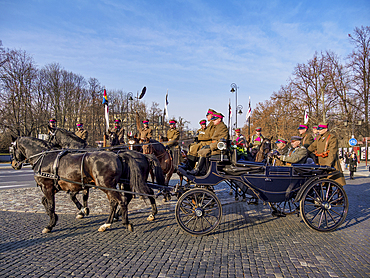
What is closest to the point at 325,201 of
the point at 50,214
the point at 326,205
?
the point at 326,205

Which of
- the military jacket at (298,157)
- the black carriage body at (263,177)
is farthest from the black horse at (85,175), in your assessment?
the military jacket at (298,157)

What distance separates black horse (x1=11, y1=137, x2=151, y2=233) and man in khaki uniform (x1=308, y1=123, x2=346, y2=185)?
13.8ft

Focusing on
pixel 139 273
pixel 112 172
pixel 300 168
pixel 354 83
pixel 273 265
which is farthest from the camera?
pixel 354 83

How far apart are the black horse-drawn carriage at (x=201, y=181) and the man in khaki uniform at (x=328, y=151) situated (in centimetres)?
33

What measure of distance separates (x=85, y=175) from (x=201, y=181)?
232 centimetres

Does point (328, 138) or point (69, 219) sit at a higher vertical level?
point (328, 138)

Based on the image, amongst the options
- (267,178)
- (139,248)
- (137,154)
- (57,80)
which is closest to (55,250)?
(139,248)

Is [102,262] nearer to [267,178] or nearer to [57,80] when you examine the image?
[267,178]

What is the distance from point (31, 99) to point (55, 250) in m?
29.4

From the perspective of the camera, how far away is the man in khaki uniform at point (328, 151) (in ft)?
18.9

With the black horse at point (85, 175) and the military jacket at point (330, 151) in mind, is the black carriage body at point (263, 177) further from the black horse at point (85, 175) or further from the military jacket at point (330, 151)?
the black horse at point (85, 175)

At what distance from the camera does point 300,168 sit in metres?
5.42

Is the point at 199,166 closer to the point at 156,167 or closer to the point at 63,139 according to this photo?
the point at 156,167

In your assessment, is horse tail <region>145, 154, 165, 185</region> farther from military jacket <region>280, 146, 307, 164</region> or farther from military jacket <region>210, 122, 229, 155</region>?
military jacket <region>280, 146, 307, 164</region>
